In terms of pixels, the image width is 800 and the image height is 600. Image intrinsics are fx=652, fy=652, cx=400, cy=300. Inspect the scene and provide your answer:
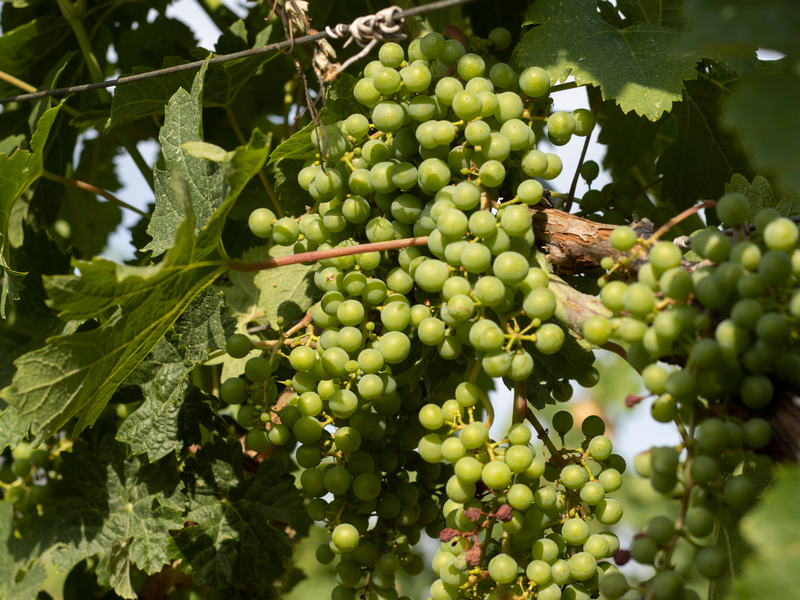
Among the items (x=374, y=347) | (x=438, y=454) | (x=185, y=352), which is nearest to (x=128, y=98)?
(x=185, y=352)

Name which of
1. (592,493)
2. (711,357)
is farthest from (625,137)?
(711,357)

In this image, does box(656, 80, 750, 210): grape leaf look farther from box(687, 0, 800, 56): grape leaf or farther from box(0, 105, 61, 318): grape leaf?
box(0, 105, 61, 318): grape leaf

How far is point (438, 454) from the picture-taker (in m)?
1.23

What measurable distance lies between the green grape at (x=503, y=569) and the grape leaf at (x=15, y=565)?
1433 millimetres

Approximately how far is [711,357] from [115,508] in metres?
1.55

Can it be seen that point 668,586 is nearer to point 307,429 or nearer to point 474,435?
point 474,435

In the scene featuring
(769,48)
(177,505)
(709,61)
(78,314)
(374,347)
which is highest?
(769,48)

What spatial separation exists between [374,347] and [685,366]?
23.1 inches

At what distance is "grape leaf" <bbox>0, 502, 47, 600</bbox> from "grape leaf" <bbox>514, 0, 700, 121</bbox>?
6.29 ft

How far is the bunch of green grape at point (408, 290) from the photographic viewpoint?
1.12 meters

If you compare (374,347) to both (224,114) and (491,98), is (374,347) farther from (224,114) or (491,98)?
(224,114)

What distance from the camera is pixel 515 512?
117 centimetres

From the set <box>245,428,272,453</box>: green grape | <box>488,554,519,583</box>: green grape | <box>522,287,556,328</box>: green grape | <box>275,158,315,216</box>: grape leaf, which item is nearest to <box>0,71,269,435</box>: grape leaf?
<box>245,428,272,453</box>: green grape

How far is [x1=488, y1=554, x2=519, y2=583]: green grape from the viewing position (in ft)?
3.78
